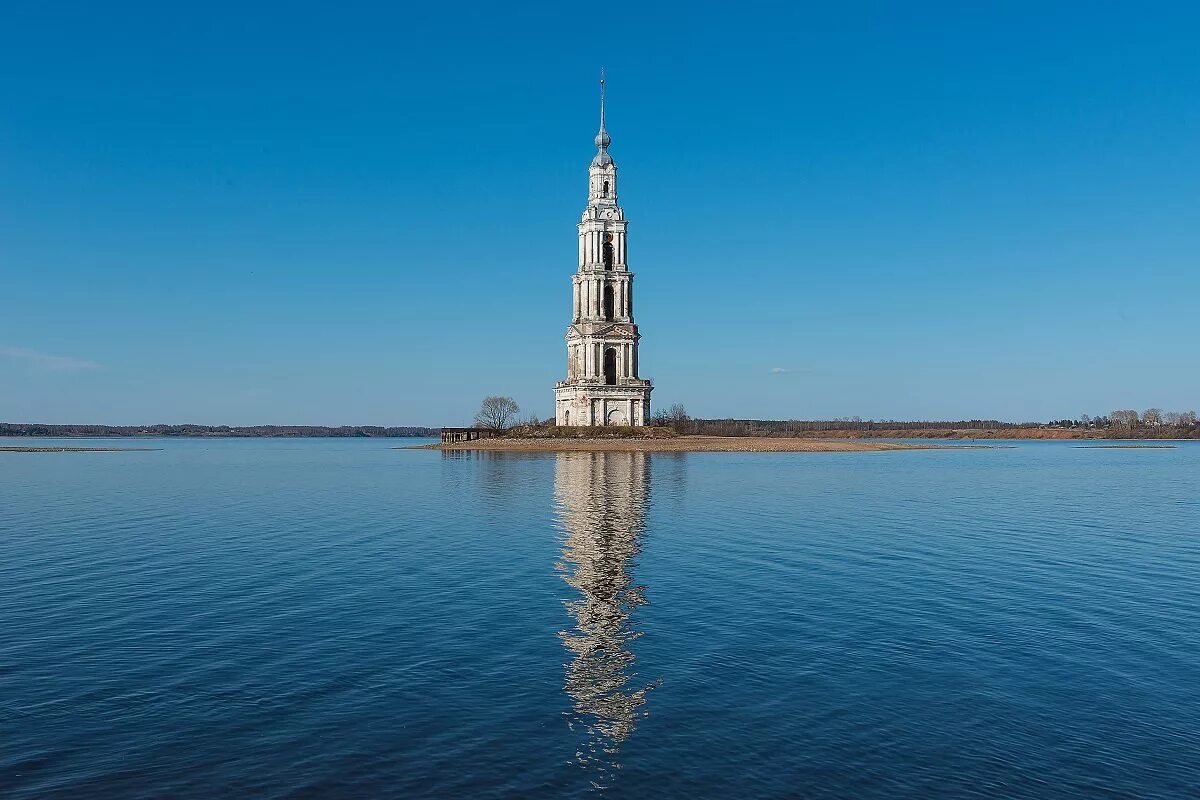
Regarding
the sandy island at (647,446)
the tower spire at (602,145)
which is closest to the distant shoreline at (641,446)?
the sandy island at (647,446)

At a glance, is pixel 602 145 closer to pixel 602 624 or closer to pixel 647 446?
pixel 647 446

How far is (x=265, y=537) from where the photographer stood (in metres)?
36.3

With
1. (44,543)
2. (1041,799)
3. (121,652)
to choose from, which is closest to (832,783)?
(1041,799)

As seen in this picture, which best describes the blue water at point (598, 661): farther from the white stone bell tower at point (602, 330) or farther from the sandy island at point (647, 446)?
the white stone bell tower at point (602, 330)

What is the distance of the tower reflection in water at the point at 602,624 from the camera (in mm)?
14094

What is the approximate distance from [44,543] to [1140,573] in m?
40.3

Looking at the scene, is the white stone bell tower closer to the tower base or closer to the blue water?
the tower base

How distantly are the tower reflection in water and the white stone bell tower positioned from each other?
323 ft

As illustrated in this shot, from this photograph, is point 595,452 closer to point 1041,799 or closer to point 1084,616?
point 1084,616

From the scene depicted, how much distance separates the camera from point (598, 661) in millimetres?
18000

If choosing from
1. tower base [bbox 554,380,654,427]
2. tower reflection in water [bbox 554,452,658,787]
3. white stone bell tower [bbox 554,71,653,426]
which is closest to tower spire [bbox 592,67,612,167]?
white stone bell tower [bbox 554,71,653,426]

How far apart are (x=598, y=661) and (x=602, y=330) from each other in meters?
138

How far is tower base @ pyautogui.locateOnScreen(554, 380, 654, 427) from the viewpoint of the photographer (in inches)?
5846

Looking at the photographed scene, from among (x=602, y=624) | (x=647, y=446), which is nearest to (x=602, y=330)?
(x=647, y=446)
